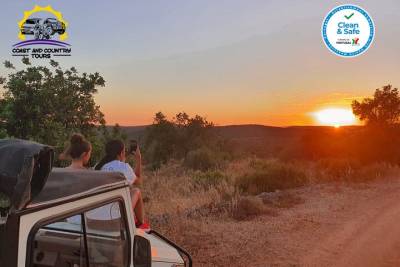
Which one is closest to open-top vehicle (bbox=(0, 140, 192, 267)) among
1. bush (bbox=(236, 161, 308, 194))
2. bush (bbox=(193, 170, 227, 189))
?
bush (bbox=(236, 161, 308, 194))

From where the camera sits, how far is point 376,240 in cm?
852

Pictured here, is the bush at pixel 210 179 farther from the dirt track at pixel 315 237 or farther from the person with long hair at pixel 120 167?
the person with long hair at pixel 120 167

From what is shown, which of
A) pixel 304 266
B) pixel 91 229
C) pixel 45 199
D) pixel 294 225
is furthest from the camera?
pixel 294 225

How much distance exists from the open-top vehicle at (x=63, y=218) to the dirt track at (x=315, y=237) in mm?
4575

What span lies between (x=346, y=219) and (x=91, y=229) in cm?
872

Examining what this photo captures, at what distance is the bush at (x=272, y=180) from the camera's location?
15.1 meters

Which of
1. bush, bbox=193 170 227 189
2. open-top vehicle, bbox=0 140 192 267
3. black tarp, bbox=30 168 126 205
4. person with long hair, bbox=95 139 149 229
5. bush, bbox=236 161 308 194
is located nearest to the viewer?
open-top vehicle, bbox=0 140 192 267

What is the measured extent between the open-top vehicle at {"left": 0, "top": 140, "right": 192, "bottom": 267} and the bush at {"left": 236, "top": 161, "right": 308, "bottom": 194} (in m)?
11.9

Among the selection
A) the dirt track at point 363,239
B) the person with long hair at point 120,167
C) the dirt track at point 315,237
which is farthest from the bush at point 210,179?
the person with long hair at point 120,167

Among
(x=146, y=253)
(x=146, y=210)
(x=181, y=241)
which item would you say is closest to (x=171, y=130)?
(x=146, y=210)

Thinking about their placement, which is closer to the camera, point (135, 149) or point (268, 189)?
point (135, 149)

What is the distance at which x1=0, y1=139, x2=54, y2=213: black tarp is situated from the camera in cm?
187

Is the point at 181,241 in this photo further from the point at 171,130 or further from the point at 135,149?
the point at 171,130

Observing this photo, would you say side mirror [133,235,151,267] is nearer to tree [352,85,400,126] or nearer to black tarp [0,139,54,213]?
black tarp [0,139,54,213]
